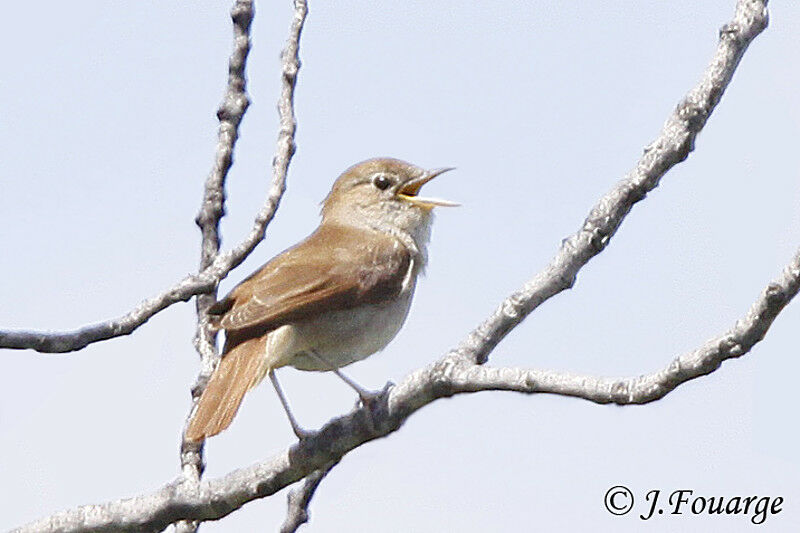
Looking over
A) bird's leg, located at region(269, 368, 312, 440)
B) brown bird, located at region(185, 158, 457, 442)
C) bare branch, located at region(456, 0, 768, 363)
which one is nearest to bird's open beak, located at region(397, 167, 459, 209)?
brown bird, located at region(185, 158, 457, 442)

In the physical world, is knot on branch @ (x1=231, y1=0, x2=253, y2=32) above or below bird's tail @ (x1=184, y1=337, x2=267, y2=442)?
above

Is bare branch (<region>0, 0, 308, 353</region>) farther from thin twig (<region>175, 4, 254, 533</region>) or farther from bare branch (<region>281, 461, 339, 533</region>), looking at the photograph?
bare branch (<region>281, 461, 339, 533</region>)

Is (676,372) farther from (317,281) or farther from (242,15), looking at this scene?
(242,15)

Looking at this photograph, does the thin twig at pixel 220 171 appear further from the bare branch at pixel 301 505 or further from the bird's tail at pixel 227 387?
the bare branch at pixel 301 505

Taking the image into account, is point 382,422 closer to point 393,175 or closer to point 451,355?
point 451,355

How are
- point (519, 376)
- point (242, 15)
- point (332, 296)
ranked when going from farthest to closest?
point (332, 296), point (242, 15), point (519, 376)

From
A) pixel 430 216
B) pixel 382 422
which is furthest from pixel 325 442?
pixel 430 216

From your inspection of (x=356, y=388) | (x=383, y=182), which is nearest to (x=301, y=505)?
(x=356, y=388)
